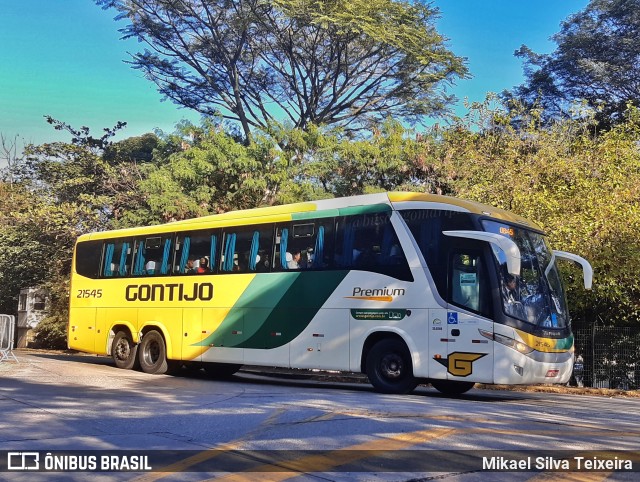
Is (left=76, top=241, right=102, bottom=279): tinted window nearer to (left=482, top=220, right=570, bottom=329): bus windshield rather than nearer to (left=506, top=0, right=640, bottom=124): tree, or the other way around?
(left=482, top=220, right=570, bottom=329): bus windshield

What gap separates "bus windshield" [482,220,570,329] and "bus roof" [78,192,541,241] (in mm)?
365

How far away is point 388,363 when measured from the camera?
13.4 metres

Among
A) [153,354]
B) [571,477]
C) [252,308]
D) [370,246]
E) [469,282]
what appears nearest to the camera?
[571,477]

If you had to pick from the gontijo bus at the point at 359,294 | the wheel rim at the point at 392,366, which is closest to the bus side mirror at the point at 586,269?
the gontijo bus at the point at 359,294

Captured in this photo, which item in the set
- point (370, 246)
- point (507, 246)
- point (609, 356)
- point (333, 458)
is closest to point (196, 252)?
point (370, 246)

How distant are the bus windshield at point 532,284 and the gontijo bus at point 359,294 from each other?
3 centimetres

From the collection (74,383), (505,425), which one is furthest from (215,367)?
(505,425)

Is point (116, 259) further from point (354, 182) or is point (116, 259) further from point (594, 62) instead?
point (594, 62)

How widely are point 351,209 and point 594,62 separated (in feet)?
106

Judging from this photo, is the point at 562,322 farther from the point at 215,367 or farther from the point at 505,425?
the point at 215,367

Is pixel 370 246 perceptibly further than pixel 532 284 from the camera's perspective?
Yes

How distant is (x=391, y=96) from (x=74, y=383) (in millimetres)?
23029

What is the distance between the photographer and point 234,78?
32.9 metres

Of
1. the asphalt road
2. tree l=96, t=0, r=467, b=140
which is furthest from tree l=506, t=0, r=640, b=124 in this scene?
the asphalt road
